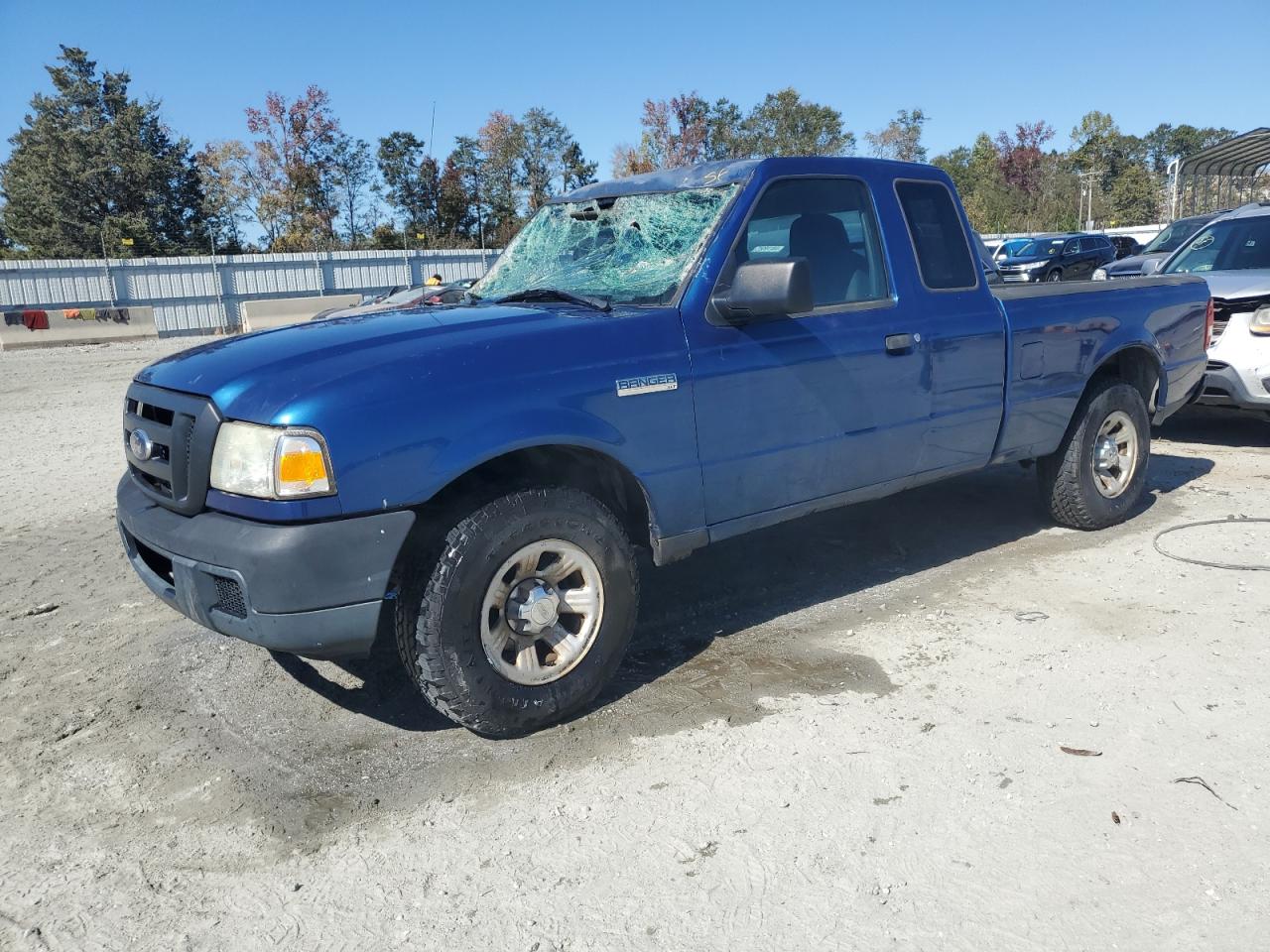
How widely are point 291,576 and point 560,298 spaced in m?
1.66

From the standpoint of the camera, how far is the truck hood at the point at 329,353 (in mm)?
3051

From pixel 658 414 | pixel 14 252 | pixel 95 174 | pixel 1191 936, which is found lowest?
pixel 1191 936

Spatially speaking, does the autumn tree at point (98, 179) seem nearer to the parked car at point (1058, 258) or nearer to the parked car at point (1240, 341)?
the parked car at point (1058, 258)

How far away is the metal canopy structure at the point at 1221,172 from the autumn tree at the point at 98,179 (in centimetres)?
4029

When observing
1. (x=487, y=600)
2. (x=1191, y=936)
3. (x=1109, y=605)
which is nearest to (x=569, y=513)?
(x=487, y=600)

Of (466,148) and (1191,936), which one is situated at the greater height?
(466,148)

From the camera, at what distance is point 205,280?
2808 centimetres

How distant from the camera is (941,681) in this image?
3758 mm

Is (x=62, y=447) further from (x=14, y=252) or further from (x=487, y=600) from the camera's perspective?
(x=14, y=252)

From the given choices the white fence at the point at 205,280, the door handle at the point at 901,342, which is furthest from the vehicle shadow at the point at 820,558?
the white fence at the point at 205,280

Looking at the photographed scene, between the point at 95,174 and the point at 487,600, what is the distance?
168ft

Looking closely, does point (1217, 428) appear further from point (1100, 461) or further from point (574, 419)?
point (574, 419)

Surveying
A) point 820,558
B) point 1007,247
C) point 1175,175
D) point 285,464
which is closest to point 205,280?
point 1007,247

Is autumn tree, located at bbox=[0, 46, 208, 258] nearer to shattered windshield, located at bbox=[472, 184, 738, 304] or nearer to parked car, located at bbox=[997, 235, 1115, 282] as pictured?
parked car, located at bbox=[997, 235, 1115, 282]
